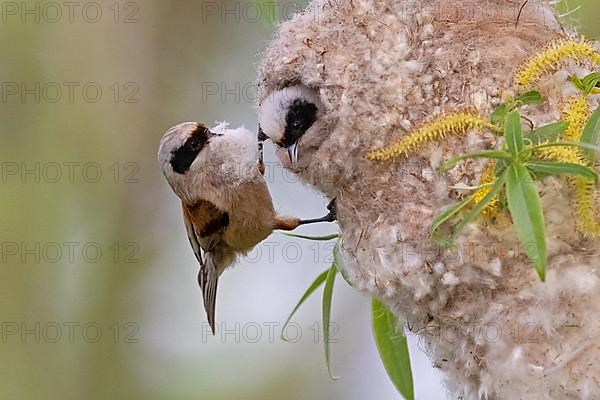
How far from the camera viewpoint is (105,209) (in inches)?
125

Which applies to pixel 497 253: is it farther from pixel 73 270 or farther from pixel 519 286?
pixel 73 270

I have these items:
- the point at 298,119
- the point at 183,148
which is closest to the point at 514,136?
the point at 298,119

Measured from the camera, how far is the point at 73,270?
3.17 m

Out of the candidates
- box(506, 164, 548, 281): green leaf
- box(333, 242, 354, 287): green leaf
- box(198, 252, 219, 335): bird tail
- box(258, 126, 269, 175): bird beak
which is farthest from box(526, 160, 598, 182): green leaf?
box(198, 252, 219, 335): bird tail

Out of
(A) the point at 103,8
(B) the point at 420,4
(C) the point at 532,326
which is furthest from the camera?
(A) the point at 103,8

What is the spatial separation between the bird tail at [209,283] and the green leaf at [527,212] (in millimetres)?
1252

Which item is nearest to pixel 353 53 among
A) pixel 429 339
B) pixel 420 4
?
pixel 420 4

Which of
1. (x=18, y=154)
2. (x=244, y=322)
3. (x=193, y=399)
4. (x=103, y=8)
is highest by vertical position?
(x=103, y=8)

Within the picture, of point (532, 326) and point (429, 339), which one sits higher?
point (532, 326)

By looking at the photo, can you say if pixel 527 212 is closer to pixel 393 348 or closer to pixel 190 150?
pixel 393 348

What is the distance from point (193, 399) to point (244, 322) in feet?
1.10

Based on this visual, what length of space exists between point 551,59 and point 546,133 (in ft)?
0.62

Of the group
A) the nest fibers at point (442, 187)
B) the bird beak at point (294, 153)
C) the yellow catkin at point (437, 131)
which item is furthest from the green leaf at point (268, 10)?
the yellow catkin at point (437, 131)

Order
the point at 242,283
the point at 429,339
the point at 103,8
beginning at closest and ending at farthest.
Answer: the point at 429,339 < the point at 103,8 < the point at 242,283
